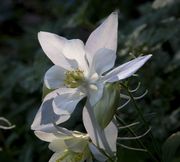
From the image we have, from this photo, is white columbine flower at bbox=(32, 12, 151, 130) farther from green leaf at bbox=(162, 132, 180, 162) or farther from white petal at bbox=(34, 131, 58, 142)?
green leaf at bbox=(162, 132, 180, 162)

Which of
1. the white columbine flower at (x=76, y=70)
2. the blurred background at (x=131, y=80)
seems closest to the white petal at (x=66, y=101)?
the white columbine flower at (x=76, y=70)

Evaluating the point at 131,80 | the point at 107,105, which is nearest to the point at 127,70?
the point at 107,105

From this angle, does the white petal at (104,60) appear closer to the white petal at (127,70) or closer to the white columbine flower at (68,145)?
the white petal at (127,70)

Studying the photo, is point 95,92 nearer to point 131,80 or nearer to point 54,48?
point 54,48

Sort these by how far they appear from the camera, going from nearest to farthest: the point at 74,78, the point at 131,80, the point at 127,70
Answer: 1. the point at 127,70
2. the point at 74,78
3. the point at 131,80

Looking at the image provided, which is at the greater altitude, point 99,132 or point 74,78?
point 74,78

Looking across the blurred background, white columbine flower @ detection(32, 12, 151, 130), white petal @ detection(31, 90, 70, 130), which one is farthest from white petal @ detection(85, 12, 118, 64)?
the blurred background
